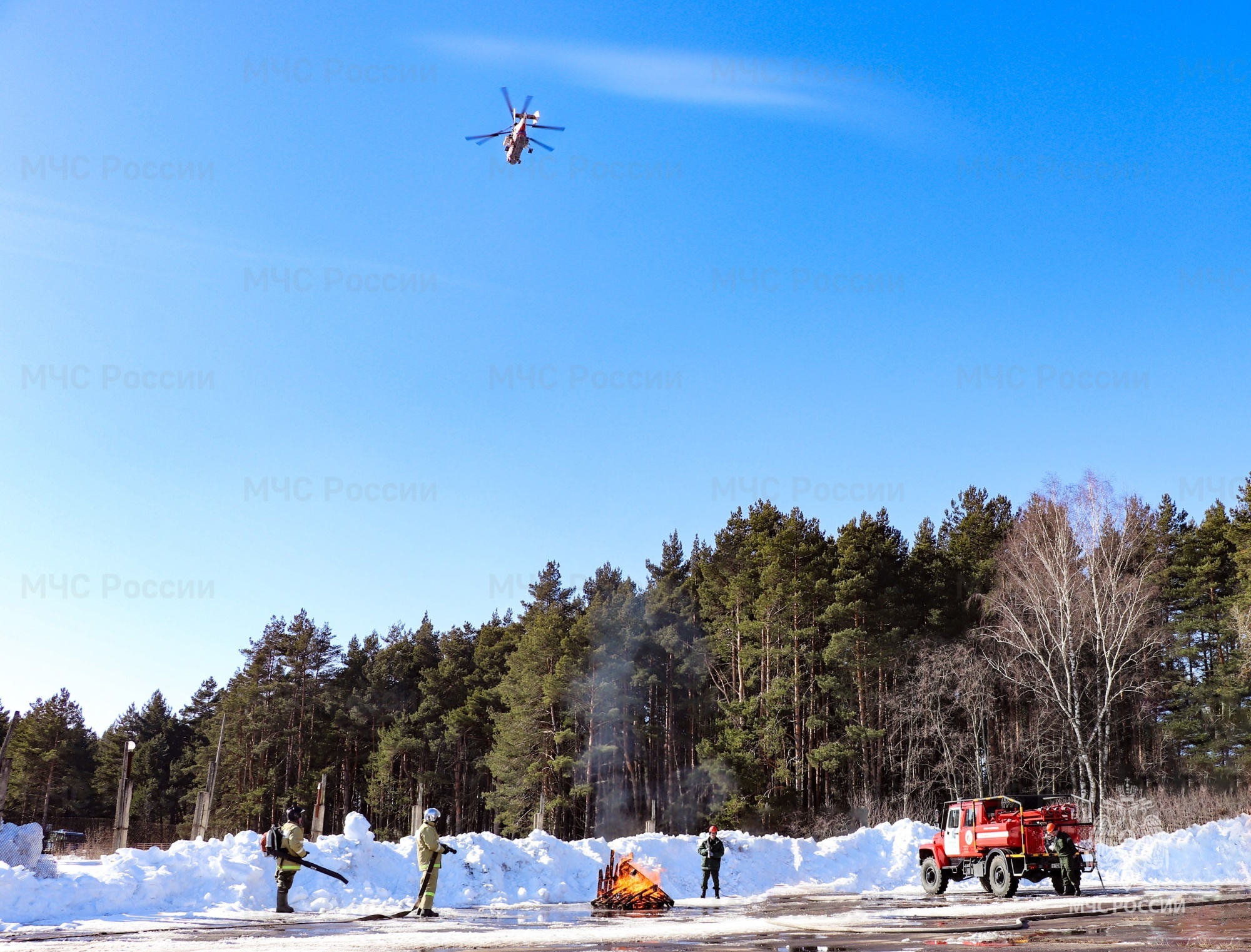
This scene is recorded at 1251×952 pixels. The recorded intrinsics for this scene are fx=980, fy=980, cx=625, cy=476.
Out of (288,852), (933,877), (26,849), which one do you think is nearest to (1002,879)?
(933,877)

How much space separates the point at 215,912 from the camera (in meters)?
16.4

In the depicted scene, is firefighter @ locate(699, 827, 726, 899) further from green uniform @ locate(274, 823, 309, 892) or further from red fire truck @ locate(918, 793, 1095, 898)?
Answer: green uniform @ locate(274, 823, 309, 892)

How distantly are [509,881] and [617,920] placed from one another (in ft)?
21.1

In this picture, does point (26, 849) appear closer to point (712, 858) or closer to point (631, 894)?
point (631, 894)

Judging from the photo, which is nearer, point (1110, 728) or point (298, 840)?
point (298, 840)

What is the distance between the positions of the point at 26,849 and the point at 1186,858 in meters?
29.2

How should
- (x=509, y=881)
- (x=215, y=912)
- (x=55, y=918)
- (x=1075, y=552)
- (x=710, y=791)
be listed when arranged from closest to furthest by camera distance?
(x=55, y=918) < (x=215, y=912) < (x=509, y=881) < (x=1075, y=552) < (x=710, y=791)

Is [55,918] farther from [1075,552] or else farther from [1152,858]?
[1075,552]

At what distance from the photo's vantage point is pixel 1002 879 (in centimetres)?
2050

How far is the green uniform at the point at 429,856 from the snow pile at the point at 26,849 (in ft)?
19.5

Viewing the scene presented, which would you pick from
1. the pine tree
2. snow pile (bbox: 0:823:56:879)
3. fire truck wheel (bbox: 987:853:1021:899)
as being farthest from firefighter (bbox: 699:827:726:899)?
the pine tree

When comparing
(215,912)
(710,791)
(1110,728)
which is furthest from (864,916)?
(1110,728)

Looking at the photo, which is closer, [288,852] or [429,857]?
[429,857]

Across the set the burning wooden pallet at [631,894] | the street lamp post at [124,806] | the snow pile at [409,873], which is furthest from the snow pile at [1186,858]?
the street lamp post at [124,806]
